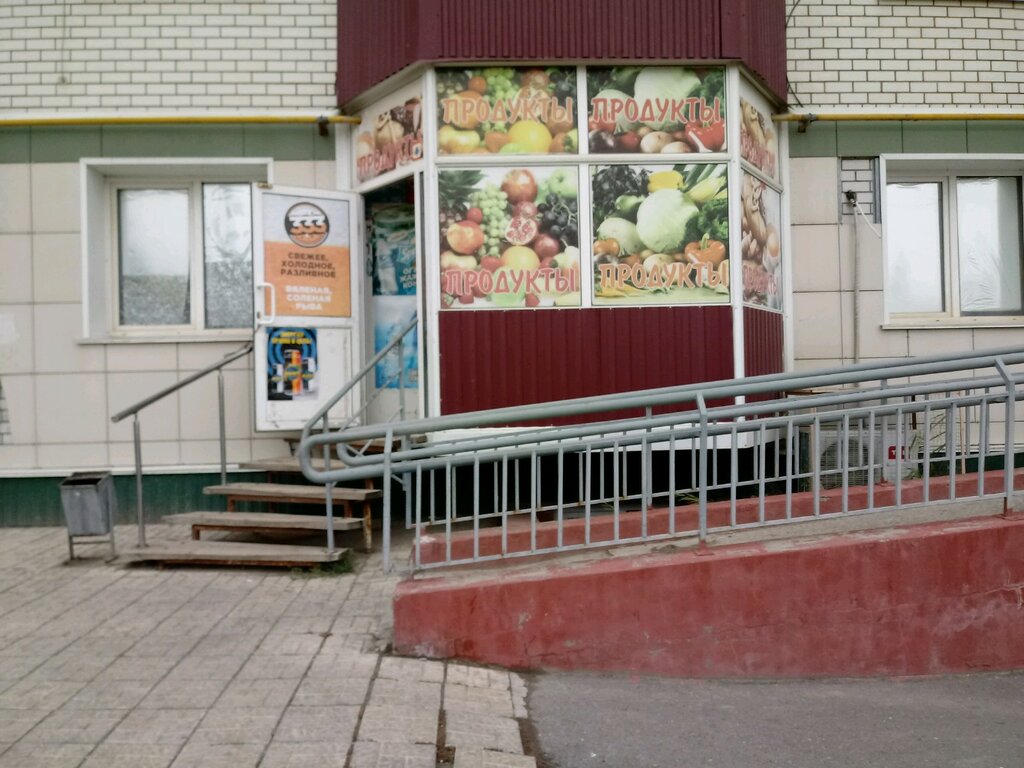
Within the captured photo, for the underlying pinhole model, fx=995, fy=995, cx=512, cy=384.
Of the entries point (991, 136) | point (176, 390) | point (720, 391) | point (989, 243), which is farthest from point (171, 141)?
point (989, 243)

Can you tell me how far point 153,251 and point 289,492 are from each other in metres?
2.83

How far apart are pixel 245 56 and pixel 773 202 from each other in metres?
4.57

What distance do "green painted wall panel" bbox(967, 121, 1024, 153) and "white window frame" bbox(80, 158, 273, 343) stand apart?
19.8 feet

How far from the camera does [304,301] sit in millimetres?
7934

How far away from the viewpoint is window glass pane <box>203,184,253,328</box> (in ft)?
28.2

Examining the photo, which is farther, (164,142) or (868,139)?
(868,139)

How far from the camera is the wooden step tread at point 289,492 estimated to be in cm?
707

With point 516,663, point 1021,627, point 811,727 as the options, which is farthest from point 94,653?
point 1021,627

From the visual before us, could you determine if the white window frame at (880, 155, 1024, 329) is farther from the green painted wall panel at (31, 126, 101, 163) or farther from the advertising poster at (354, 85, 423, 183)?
the green painted wall panel at (31, 126, 101, 163)

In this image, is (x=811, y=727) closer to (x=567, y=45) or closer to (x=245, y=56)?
(x=567, y=45)

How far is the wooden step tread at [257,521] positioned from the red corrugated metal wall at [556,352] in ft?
3.81

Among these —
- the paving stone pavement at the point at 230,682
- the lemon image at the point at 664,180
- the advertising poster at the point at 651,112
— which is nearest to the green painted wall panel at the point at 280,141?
the advertising poster at the point at 651,112

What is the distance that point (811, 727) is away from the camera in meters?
4.50

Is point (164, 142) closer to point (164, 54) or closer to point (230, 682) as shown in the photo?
point (164, 54)
